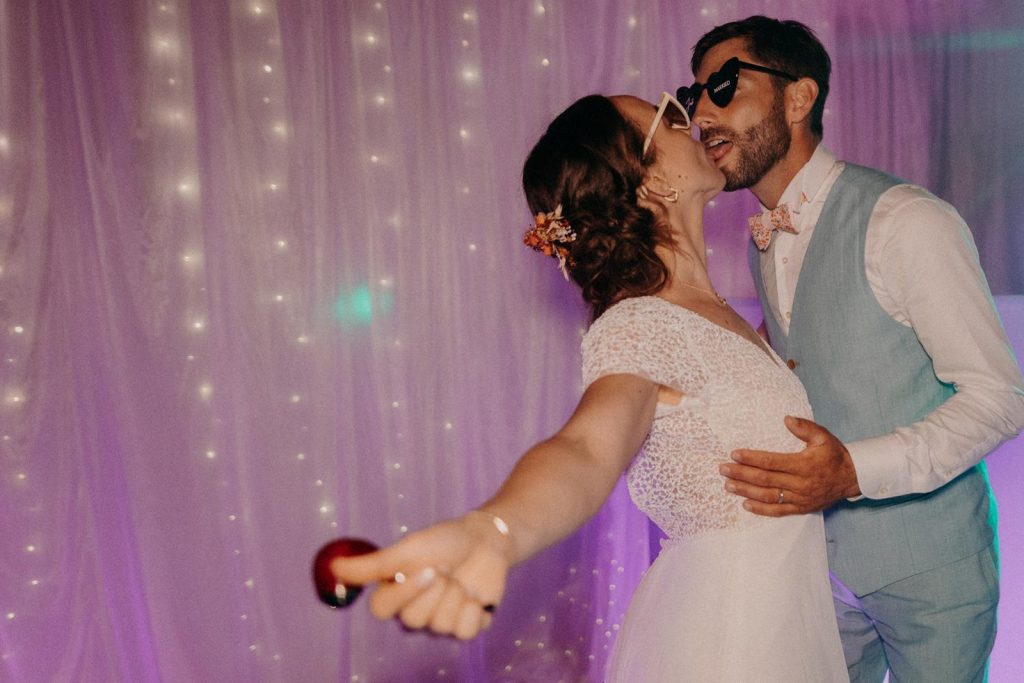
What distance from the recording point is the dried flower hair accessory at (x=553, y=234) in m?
1.54

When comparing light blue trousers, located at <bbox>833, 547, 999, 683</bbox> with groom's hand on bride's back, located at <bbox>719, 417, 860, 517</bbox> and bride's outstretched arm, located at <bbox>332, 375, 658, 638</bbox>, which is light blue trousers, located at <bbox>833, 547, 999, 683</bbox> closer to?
groom's hand on bride's back, located at <bbox>719, 417, 860, 517</bbox>

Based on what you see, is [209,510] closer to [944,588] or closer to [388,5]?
[388,5]

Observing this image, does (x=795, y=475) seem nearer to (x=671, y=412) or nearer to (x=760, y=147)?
(x=671, y=412)

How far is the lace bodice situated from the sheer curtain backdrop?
942 mm

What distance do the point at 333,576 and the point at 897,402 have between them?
4.39 feet

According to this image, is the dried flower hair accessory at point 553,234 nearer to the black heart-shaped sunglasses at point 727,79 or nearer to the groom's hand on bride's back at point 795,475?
the groom's hand on bride's back at point 795,475

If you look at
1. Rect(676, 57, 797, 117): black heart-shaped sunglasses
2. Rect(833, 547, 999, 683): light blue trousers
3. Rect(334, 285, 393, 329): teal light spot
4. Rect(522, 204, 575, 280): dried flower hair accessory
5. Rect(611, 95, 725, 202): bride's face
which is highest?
Rect(676, 57, 797, 117): black heart-shaped sunglasses

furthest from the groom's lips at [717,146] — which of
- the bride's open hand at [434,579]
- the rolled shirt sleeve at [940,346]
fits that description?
the bride's open hand at [434,579]

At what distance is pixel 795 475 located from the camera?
1.43 metres

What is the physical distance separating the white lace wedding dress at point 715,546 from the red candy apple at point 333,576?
1.98 ft

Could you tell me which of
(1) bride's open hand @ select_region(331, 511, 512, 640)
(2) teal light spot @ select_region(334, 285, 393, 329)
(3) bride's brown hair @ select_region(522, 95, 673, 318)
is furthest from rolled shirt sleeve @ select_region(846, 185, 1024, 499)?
(2) teal light spot @ select_region(334, 285, 393, 329)

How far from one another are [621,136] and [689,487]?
61 centimetres

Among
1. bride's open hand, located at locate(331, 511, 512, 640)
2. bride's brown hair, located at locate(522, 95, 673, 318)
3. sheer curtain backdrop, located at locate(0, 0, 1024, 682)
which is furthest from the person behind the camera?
sheer curtain backdrop, located at locate(0, 0, 1024, 682)

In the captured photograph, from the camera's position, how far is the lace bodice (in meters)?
1.33
